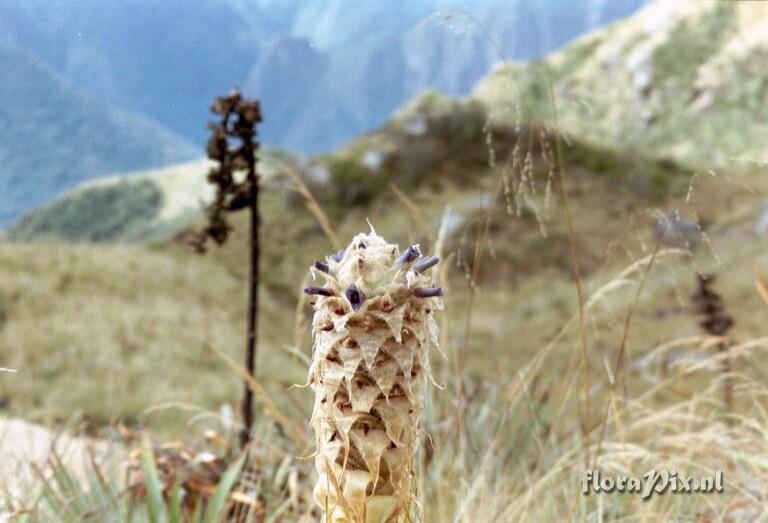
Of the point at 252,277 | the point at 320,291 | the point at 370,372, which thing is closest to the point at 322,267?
the point at 320,291

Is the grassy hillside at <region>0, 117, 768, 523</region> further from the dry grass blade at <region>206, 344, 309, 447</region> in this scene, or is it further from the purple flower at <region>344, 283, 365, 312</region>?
the purple flower at <region>344, 283, 365, 312</region>

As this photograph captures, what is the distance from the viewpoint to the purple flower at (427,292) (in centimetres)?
96

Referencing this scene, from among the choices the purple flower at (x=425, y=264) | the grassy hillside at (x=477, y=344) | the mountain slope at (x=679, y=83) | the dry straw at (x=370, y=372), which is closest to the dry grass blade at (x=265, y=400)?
the grassy hillside at (x=477, y=344)

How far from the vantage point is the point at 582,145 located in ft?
93.2

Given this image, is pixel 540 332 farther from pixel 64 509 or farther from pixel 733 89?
pixel 733 89

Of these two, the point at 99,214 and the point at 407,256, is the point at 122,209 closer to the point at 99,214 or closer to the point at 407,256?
the point at 99,214

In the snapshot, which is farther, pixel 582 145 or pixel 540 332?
pixel 582 145

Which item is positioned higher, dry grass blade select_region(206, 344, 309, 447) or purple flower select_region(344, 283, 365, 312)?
dry grass blade select_region(206, 344, 309, 447)

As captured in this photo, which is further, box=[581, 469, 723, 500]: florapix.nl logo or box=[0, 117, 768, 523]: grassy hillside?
box=[0, 117, 768, 523]: grassy hillside

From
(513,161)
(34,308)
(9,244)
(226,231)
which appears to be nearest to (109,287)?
(34,308)

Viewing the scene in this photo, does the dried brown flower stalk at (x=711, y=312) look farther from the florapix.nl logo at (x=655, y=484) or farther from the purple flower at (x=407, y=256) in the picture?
the purple flower at (x=407, y=256)

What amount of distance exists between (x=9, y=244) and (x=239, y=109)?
43.0 feet

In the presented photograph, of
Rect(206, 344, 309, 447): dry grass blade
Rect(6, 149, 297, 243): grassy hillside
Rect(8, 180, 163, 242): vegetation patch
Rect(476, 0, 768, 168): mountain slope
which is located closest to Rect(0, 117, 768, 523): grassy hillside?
Rect(206, 344, 309, 447): dry grass blade

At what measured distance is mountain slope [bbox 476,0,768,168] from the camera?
4372 centimetres
